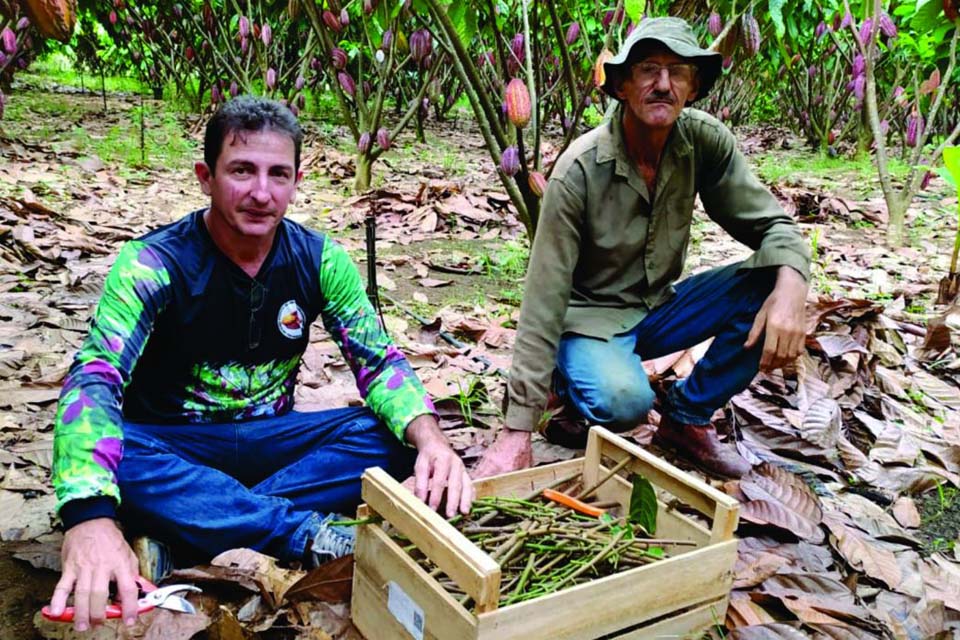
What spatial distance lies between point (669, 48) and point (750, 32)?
1632mm

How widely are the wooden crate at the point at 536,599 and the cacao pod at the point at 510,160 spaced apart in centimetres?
191

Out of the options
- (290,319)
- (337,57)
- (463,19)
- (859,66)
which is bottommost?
(290,319)

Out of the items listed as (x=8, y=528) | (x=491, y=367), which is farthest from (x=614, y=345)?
(x=8, y=528)

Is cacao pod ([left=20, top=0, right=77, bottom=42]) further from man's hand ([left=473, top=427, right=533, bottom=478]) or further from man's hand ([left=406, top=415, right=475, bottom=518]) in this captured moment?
man's hand ([left=473, top=427, right=533, bottom=478])

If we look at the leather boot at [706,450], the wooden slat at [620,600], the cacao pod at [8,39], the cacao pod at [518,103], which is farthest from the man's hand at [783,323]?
the cacao pod at [8,39]

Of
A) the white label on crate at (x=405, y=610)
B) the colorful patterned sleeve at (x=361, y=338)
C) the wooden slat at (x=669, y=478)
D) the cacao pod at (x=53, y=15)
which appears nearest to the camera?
the cacao pod at (x=53, y=15)

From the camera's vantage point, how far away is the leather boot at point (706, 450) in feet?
7.91

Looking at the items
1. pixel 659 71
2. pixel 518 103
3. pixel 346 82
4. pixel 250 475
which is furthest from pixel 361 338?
pixel 346 82

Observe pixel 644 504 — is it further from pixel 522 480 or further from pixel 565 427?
pixel 565 427

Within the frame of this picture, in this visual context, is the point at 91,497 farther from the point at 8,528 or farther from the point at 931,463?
the point at 931,463

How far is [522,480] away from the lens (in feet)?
6.09

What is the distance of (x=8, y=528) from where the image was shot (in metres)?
1.98

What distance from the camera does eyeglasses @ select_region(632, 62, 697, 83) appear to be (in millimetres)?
2160

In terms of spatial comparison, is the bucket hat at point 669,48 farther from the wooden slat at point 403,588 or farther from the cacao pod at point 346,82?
the cacao pod at point 346,82
